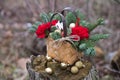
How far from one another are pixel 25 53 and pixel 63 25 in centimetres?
273

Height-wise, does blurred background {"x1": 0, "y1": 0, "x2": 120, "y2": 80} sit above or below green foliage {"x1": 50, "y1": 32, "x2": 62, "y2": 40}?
above

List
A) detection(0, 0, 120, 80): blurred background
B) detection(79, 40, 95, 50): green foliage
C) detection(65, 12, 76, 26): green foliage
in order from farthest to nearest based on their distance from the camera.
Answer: detection(0, 0, 120, 80): blurred background → detection(65, 12, 76, 26): green foliage → detection(79, 40, 95, 50): green foliage

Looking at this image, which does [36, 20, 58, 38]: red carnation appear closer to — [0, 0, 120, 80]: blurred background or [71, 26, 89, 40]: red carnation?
[71, 26, 89, 40]: red carnation

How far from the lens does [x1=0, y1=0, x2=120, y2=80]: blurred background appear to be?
4.28m

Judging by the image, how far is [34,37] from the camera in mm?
5086

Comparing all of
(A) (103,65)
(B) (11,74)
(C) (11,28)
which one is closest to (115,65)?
(A) (103,65)

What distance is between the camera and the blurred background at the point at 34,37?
428cm

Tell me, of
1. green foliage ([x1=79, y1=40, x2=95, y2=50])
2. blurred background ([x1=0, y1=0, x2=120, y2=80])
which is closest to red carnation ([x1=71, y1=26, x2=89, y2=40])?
green foliage ([x1=79, y1=40, x2=95, y2=50])

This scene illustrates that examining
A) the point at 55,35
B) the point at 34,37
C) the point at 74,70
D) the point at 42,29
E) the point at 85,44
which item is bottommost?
the point at 74,70

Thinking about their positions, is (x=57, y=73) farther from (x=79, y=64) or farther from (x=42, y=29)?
(x=42, y=29)

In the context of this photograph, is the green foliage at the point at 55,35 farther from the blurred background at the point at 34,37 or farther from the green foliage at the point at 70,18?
the blurred background at the point at 34,37

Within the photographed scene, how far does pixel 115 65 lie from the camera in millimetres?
4020

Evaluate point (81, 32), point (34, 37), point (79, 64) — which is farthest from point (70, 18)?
point (34, 37)

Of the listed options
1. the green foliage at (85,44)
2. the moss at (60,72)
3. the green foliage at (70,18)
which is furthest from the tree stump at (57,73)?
the green foliage at (70,18)
